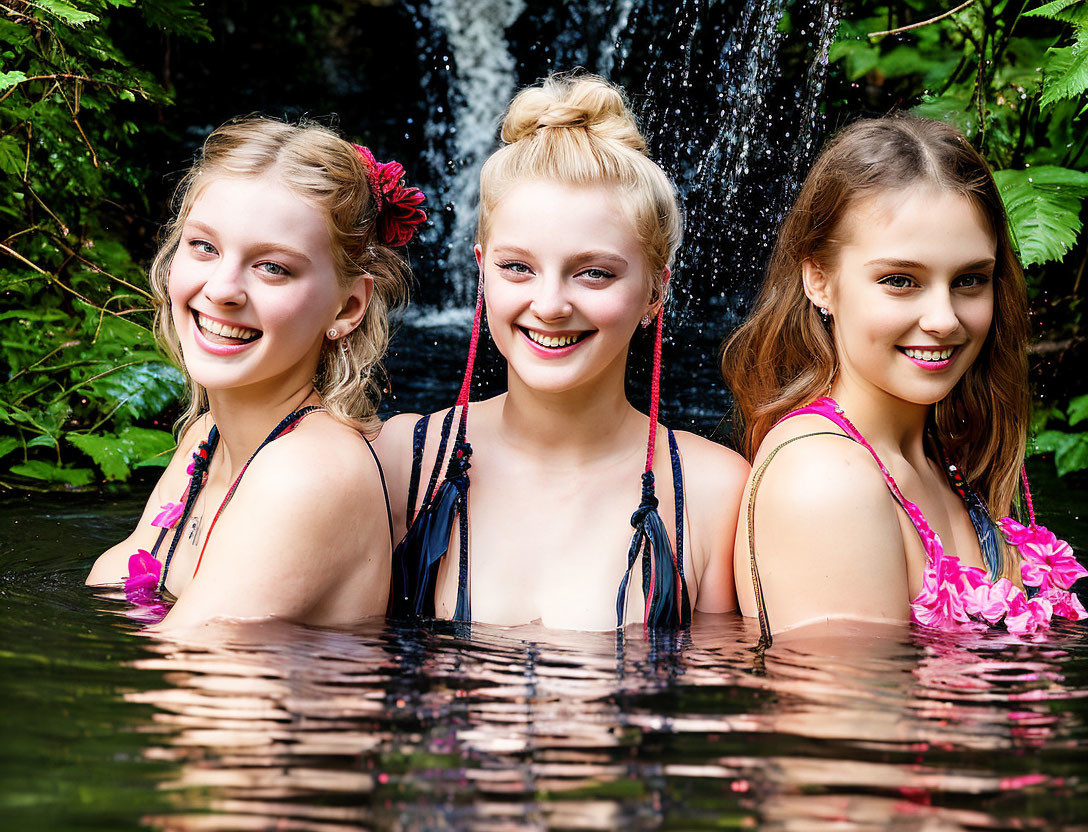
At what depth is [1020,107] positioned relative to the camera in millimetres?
5684

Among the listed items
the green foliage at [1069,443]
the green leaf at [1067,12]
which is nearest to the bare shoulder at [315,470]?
the green leaf at [1067,12]

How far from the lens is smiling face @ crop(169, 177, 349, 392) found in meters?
2.90

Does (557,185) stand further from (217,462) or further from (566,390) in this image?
(217,462)

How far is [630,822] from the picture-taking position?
5.39 ft

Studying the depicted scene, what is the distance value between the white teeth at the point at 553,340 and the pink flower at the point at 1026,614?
49.1 inches

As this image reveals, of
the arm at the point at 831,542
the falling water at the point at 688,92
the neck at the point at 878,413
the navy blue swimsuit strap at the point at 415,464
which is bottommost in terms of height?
the arm at the point at 831,542

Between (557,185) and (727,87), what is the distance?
13.1ft

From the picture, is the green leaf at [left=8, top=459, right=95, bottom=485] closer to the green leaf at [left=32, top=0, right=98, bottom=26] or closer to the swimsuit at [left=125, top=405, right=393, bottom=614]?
the swimsuit at [left=125, top=405, right=393, bottom=614]

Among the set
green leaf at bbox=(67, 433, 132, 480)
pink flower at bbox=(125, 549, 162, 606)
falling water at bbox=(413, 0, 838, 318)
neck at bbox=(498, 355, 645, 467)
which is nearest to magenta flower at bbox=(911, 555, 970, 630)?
neck at bbox=(498, 355, 645, 467)

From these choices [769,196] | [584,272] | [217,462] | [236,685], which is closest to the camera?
[236,685]

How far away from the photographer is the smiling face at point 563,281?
9.43ft

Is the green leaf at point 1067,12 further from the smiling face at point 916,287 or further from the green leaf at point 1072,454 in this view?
the smiling face at point 916,287

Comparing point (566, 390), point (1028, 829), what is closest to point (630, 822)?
point (1028, 829)

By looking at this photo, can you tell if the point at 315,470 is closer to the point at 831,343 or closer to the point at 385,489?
the point at 385,489
